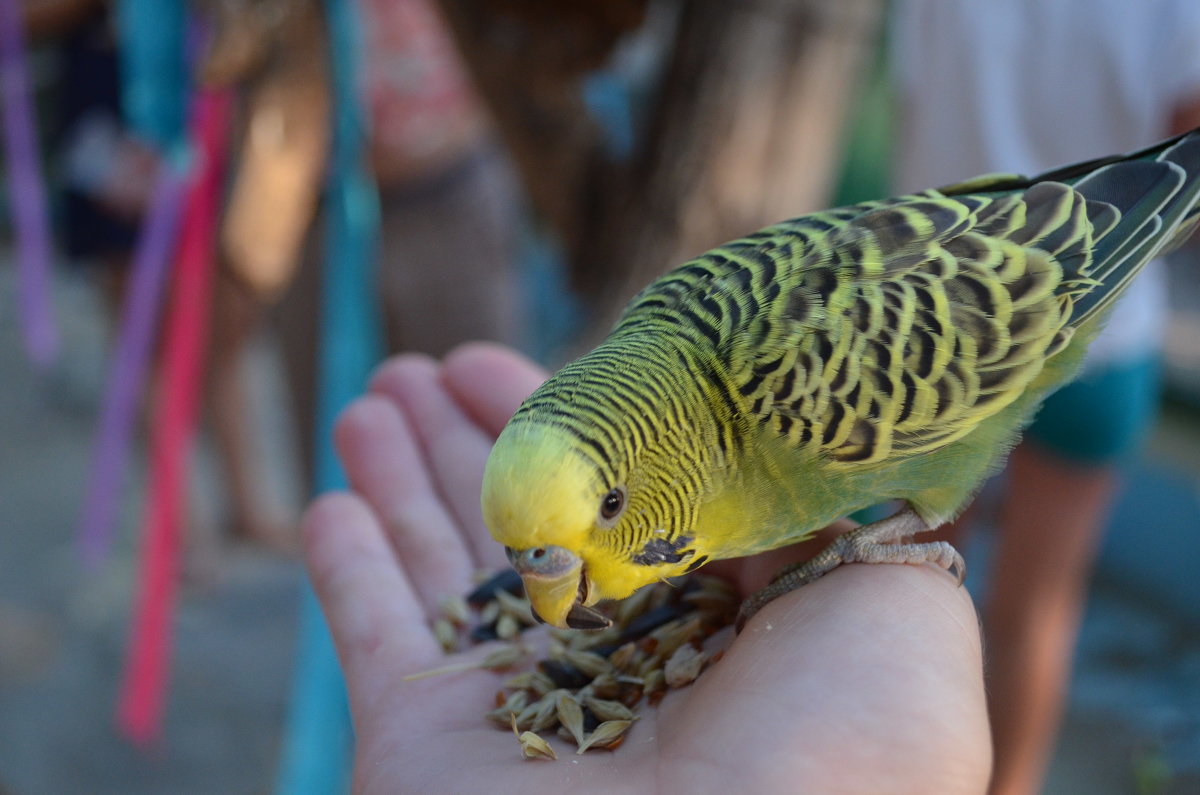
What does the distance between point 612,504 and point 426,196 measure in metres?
3.16

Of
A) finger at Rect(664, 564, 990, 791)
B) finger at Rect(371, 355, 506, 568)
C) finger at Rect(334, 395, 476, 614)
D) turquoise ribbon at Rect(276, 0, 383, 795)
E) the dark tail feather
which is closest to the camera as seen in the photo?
finger at Rect(664, 564, 990, 791)

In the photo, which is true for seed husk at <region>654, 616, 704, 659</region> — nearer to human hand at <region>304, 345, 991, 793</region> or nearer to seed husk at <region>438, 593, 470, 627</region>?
human hand at <region>304, 345, 991, 793</region>

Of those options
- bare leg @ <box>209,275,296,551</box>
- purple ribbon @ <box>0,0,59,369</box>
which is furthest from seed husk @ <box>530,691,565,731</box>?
bare leg @ <box>209,275,296,551</box>

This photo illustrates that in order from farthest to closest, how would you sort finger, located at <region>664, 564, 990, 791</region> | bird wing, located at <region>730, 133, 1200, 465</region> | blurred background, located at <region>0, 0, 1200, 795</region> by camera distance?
blurred background, located at <region>0, 0, 1200, 795</region>
bird wing, located at <region>730, 133, 1200, 465</region>
finger, located at <region>664, 564, 990, 791</region>

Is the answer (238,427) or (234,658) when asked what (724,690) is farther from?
(238,427)

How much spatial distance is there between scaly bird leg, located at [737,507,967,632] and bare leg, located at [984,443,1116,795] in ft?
4.19

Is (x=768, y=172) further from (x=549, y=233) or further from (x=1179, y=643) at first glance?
(x=1179, y=643)

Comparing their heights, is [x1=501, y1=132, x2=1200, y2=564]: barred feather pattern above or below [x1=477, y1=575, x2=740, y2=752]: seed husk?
above

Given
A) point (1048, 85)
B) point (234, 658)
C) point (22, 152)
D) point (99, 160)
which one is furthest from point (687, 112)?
point (234, 658)

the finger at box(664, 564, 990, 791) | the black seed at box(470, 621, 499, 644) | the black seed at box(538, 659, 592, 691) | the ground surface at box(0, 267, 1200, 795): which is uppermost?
the finger at box(664, 564, 990, 791)

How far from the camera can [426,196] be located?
438 cm

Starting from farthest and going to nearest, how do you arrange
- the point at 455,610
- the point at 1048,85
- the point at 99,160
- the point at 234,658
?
the point at 234,658
the point at 99,160
the point at 1048,85
the point at 455,610

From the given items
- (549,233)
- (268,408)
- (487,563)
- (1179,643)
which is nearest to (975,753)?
(487,563)

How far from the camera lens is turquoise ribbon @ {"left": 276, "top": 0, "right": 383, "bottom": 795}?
2.75 metres
